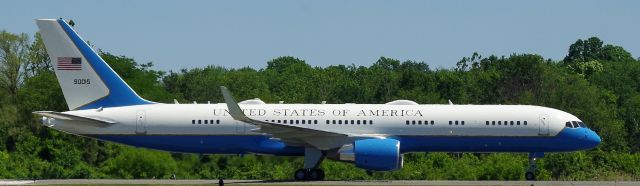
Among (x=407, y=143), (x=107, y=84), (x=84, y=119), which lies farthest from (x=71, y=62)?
(x=407, y=143)

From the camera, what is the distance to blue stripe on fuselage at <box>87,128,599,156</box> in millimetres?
52750

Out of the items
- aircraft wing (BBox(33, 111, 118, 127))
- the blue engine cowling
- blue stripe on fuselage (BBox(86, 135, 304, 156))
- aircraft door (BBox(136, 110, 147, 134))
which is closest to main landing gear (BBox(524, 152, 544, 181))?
the blue engine cowling

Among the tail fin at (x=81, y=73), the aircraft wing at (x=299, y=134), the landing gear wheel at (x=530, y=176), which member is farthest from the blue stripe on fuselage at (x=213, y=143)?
the landing gear wheel at (x=530, y=176)

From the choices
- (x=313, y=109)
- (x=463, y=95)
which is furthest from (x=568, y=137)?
(x=463, y=95)

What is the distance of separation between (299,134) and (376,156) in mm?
2730

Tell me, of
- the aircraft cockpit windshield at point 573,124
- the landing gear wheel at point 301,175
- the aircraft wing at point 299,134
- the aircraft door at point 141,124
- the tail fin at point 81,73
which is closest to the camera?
the aircraft wing at point 299,134

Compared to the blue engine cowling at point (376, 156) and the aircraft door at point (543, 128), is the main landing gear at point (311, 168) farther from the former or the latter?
the aircraft door at point (543, 128)

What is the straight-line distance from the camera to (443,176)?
2249 inches

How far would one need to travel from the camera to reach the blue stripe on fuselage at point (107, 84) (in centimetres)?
5362

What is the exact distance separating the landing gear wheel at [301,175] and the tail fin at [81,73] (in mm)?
6298

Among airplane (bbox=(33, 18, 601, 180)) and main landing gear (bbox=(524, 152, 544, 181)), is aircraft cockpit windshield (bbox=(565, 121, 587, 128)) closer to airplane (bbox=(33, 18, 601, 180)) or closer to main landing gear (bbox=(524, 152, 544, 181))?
airplane (bbox=(33, 18, 601, 180))

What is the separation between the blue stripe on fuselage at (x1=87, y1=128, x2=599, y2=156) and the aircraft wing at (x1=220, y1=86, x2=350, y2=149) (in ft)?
3.15

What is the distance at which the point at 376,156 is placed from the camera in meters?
50.7

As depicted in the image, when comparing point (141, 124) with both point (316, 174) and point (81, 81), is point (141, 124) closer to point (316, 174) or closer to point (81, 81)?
point (81, 81)
